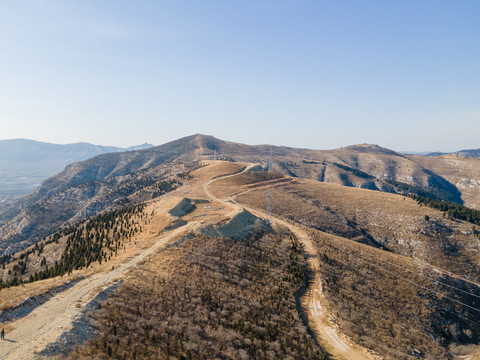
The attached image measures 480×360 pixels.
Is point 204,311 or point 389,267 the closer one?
point 204,311

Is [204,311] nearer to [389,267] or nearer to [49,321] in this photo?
[49,321]

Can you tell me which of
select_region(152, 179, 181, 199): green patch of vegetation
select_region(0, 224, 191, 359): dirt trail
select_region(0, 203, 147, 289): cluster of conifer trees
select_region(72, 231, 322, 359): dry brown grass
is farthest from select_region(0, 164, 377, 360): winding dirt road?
select_region(152, 179, 181, 199): green patch of vegetation

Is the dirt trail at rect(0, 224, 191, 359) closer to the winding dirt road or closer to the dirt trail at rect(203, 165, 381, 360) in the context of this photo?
the winding dirt road

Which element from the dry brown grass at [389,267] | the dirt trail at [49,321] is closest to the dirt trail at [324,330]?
the dry brown grass at [389,267]

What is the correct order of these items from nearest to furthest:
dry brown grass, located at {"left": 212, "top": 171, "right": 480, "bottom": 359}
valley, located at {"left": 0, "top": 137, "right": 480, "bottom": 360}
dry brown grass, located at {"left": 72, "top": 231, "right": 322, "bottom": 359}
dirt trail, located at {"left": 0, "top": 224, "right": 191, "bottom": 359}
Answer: dirt trail, located at {"left": 0, "top": 224, "right": 191, "bottom": 359}
dry brown grass, located at {"left": 72, "top": 231, "right": 322, "bottom": 359}
valley, located at {"left": 0, "top": 137, "right": 480, "bottom": 360}
dry brown grass, located at {"left": 212, "top": 171, "right": 480, "bottom": 359}

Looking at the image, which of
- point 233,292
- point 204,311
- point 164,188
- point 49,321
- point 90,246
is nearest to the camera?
point 49,321

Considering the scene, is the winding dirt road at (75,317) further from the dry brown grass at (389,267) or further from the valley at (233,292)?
the dry brown grass at (389,267)

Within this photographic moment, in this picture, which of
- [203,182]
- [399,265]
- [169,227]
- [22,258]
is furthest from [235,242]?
[203,182]

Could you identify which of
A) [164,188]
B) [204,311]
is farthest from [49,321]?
[164,188]
